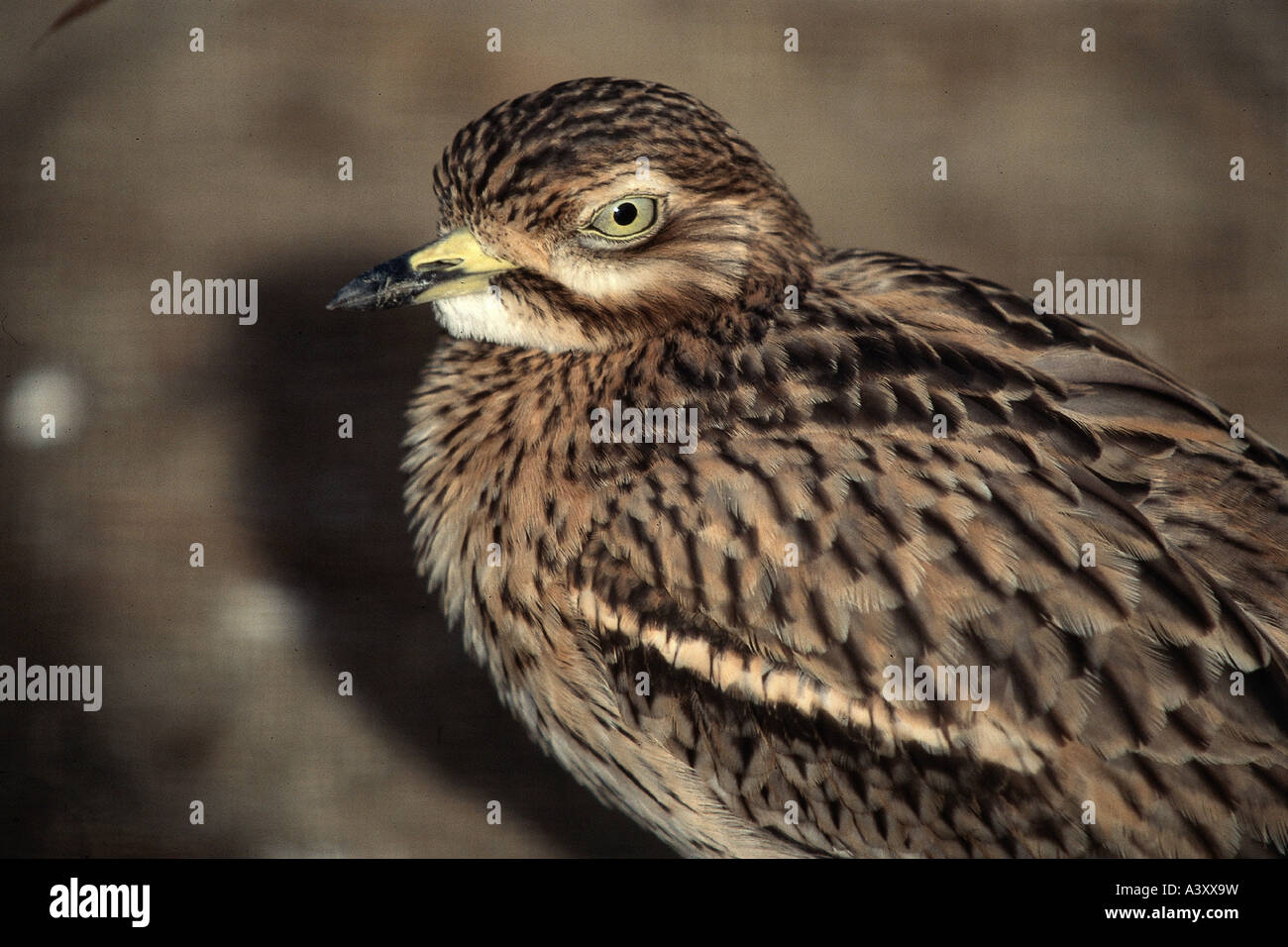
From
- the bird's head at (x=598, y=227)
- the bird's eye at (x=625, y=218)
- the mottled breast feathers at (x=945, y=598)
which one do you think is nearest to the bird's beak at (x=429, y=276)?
the bird's head at (x=598, y=227)

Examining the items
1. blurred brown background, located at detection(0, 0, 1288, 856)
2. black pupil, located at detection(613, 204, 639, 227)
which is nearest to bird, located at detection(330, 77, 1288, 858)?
black pupil, located at detection(613, 204, 639, 227)

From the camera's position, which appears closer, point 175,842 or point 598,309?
point 598,309

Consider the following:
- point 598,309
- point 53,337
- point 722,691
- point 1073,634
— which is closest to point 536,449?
point 598,309

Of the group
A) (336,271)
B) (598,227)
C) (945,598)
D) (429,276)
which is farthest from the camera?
(336,271)

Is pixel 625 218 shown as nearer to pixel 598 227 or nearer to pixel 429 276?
pixel 598 227

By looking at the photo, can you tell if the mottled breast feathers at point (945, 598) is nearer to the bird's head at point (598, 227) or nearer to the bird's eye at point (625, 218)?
the bird's head at point (598, 227)

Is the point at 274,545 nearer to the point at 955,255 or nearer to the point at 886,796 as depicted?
the point at 886,796

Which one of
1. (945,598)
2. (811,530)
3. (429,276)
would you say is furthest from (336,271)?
(945,598)

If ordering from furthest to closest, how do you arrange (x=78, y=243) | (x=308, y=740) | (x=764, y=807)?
(x=78, y=243) → (x=308, y=740) → (x=764, y=807)
